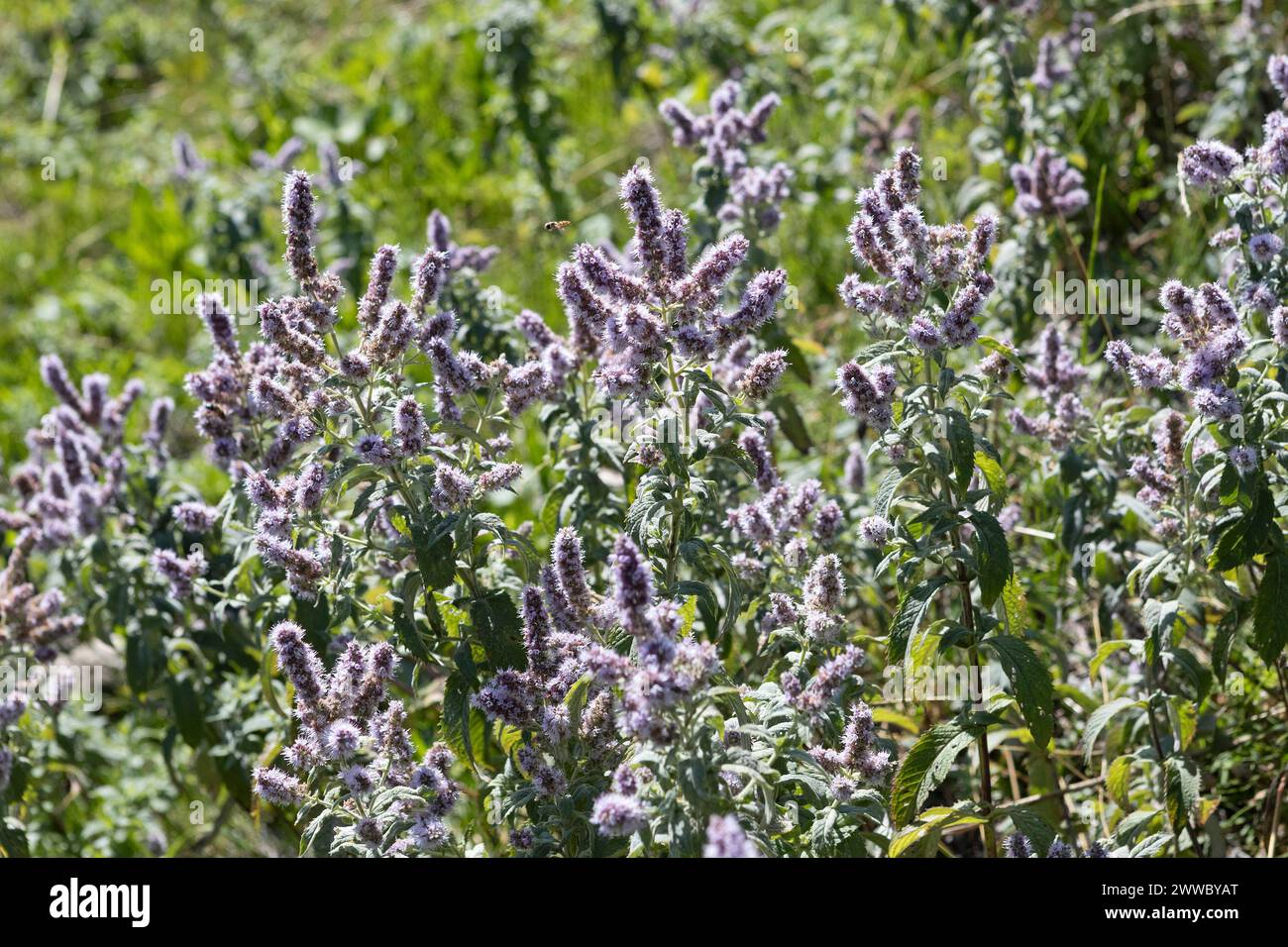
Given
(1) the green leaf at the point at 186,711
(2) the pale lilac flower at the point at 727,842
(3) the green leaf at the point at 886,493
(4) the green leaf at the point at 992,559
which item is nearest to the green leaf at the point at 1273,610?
(4) the green leaf at the point at 992,559

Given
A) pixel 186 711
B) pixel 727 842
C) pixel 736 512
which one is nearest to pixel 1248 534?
pixel 736 512

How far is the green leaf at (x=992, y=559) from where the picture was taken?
2996 mm

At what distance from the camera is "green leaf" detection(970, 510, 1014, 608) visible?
300 cm

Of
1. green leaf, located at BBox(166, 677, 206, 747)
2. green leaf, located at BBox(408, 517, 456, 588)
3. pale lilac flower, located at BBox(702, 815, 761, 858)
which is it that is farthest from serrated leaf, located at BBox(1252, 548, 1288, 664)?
green leaf, located at BBox(166, 677, 206, 747)

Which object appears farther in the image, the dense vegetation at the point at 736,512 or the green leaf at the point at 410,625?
the green leaf at the point at 410,625

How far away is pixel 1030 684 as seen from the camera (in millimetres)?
3029

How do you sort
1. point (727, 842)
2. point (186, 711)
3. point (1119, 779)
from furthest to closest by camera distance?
point (186, 711) < point (1119, 779) < point (727, 842)

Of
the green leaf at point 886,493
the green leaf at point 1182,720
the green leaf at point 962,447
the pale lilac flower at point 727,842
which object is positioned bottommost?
the pale lilac flower at point 727,842

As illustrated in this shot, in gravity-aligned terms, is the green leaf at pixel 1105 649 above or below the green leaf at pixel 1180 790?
above

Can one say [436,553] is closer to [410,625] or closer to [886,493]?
[410,625]

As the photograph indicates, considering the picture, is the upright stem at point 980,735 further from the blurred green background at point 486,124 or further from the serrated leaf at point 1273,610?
the blurred green background at point 486,124

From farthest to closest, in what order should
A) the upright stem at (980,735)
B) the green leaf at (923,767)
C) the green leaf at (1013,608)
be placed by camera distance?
the green leaf at (1013,608)
the upright stem at (980,735)
the green leaf at (923,767)

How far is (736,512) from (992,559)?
656 mm

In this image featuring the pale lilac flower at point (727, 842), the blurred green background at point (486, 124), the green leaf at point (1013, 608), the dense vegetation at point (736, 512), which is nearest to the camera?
the pale lilac flower at point (727, 842)
